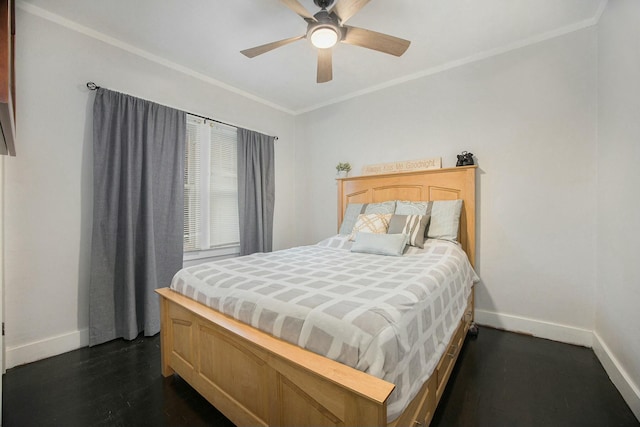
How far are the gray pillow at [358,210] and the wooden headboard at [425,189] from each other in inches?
7.6

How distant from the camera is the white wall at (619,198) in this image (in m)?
1.52

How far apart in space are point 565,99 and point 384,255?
2.05 metres

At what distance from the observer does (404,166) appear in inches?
122

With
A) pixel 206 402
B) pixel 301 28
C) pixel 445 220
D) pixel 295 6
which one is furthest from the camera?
pixel 445 220

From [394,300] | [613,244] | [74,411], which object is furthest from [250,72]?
[613,244]

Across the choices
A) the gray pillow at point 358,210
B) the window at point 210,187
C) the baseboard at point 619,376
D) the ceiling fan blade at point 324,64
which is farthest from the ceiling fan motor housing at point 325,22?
the baseboard at point 619,376

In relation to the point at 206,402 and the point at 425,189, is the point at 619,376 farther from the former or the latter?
the point at 206,402

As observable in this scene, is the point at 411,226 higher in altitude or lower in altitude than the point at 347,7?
lower

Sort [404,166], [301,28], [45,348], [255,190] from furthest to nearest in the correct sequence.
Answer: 1. [255,190]
2. [404,166]
3. [301,28]
4. [45,348]

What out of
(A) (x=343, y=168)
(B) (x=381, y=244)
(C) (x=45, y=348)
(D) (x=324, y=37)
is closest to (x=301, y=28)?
(D) (x=324, y=37)

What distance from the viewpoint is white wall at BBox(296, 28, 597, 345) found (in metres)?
2.23

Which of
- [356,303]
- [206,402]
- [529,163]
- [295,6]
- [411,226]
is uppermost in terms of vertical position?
[295,6]

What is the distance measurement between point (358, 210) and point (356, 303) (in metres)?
2.08

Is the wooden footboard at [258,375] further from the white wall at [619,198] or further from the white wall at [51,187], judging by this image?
the white wall at [619,198]
